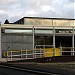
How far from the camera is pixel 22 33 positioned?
127ft

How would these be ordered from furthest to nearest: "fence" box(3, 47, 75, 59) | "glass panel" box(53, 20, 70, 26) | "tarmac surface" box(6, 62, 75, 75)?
"glass panel" box(53, 20, 70, 26) → "fence" box(3, 47, 75, 59) → "tarmac surface" box(6, 62, 75, 75)

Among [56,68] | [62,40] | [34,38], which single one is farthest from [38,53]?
[56,68]

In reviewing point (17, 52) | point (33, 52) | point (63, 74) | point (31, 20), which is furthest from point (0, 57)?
point (63, 74)

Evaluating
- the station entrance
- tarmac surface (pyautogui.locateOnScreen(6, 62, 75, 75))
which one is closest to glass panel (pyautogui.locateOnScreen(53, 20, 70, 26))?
the station entrance

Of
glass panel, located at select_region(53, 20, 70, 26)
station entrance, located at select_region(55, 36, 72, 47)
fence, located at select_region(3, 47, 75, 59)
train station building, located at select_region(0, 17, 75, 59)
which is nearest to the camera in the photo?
fence, located at select_region(3, 47, 75, 59)

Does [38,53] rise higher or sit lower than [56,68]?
higher

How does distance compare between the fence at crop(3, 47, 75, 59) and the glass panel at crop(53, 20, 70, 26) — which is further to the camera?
the glass panel at crop(53, 20, 70, 26)

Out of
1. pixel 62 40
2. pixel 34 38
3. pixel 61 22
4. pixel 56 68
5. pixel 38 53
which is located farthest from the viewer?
pixel 61 22

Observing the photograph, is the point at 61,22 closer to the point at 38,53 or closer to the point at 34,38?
the point at 34,38

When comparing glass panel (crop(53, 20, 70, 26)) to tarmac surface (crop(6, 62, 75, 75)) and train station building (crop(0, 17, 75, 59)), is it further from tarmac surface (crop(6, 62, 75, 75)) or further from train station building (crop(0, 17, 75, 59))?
tarmac surface (crop(6, 62, 75, 75))

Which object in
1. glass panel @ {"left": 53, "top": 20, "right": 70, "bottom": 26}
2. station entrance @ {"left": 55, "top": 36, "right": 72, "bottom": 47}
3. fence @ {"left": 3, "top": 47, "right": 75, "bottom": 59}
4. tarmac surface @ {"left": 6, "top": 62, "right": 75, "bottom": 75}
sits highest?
glass panel @ {"left": 53, "top": 20, "right": 70, "bottom": 26}

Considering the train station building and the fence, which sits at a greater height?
the train station building

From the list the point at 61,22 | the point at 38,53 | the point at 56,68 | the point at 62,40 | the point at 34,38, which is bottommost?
the point at 56,68

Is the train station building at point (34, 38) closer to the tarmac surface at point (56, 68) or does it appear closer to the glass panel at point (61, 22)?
the glass panel at point (61, 22)
